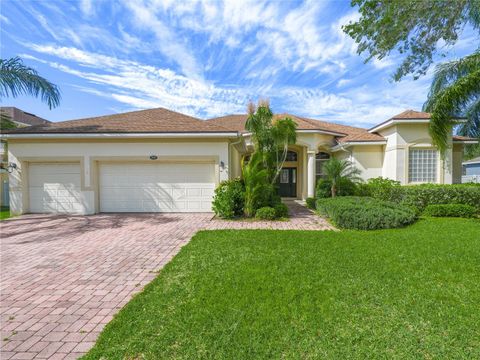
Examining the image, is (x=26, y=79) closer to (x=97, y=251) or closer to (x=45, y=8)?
(x=45, y=8)

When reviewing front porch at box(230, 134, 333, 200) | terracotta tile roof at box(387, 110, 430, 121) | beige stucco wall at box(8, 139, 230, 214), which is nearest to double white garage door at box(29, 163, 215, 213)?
beige stucco wall at box(8, 139, 230, 214)

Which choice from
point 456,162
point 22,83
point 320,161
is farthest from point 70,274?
point 456,162

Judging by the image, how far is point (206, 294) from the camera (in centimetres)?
394

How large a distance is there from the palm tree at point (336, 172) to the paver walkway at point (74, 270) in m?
3.83

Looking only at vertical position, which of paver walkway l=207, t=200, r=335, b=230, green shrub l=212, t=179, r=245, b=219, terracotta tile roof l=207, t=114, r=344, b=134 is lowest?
paver walkway l=207, t=200, r=335, b=230

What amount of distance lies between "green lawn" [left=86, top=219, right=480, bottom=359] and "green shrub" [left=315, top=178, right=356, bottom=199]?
741 cm

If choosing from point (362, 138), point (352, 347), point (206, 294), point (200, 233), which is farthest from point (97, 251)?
point (362, 138)

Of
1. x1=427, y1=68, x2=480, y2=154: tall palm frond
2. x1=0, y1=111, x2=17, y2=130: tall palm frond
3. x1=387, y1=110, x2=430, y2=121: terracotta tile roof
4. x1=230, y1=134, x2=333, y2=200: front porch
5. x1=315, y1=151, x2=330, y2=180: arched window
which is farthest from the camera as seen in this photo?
x1=315, y1=151, x2=330, y2=180: arched window

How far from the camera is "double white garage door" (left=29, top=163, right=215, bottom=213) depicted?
38.5 feet

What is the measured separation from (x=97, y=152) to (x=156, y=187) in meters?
3.18

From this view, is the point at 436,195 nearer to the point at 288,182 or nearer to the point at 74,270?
the point at 288,182

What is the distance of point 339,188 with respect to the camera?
1353 cm

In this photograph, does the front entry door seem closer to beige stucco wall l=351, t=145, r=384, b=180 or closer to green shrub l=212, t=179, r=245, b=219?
beige stucco wall l=351, t=145, r=384, b=180

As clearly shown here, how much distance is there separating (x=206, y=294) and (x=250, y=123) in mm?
9425
